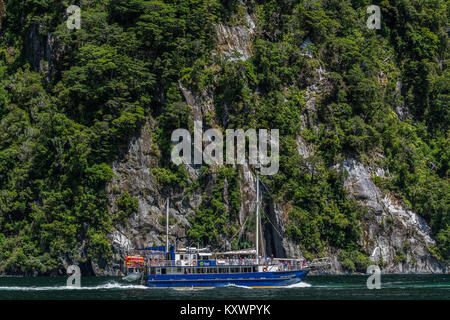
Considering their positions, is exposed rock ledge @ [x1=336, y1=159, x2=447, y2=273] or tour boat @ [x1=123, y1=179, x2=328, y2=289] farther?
exposed rock ledge @ [x1=336, y1=159, x2=447, y2=273]

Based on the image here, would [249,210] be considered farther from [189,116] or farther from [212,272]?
[212,272]

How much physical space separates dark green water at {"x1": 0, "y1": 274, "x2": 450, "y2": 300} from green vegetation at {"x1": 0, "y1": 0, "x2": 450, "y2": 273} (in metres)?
14.4

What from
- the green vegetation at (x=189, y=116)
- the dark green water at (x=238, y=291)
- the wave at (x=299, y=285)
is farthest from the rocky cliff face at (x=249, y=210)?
the wave at (x=299, y=285)

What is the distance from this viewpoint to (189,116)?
80875 mm

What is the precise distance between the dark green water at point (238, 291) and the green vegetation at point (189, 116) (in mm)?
14369

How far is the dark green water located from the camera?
166 feet

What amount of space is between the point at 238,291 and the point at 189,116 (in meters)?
30.2

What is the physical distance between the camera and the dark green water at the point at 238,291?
50.6m

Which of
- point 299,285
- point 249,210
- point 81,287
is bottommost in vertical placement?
point 299,285

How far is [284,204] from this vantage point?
80.9 meters

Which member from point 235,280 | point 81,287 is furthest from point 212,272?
point 81,287

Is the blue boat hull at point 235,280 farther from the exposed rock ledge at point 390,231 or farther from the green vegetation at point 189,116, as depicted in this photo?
the exposed rock ledge at point 390,231

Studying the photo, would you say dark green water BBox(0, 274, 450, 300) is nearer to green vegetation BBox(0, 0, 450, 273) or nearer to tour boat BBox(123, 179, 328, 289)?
tour boat BBox(123, 179, 328, 289)

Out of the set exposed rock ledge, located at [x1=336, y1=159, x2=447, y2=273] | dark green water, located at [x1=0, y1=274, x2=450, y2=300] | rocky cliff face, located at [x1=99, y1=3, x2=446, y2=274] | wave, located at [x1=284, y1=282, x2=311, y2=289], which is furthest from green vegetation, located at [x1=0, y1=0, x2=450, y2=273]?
wave, located at [x1=284, y1=282, x2=311, y2=289]
